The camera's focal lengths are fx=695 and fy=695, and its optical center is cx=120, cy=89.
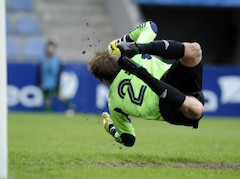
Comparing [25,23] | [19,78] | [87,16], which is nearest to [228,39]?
[87,16]

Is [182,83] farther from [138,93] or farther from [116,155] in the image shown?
[116,155]

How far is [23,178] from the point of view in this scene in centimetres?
671

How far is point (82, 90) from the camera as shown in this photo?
21391 mm

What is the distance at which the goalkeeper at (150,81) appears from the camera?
7879 millimetres

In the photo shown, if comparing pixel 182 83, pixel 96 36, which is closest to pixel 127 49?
pixel 182 83

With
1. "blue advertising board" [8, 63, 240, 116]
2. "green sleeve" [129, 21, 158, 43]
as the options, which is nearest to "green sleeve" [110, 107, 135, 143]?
"green sleeve" [129, 21, 158, 43]

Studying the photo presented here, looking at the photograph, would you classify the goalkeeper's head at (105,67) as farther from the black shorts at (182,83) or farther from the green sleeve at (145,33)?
the black shorts at (182,83)

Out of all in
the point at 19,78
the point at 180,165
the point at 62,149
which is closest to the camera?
the point at 180,165

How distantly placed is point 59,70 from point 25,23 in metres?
4.54

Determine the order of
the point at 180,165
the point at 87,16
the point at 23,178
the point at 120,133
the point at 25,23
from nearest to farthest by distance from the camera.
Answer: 1. the point at 23,178
2. the point at 180,165
3. the point at 120,133
4. the point at 25,23
5. the point at 87,16

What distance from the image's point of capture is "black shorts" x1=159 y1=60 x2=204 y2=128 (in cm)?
816

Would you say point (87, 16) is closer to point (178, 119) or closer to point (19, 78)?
point (19, 78)

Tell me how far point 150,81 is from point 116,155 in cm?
155

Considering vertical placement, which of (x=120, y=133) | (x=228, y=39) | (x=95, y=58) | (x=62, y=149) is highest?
(x=95, y=58)
